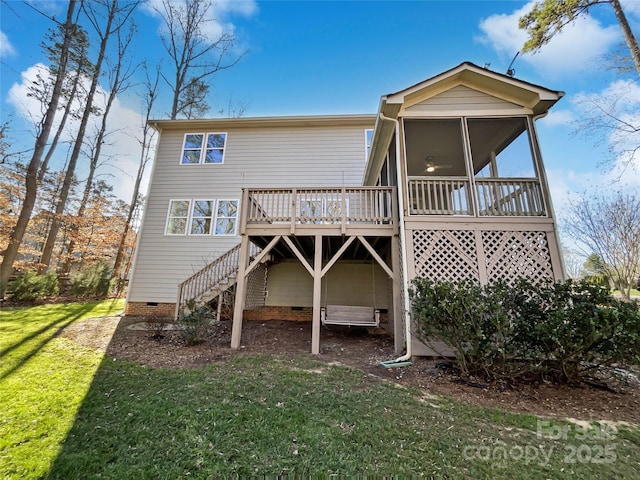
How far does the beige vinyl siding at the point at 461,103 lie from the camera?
6281mm

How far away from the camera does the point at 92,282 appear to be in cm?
1310

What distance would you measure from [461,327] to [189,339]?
568 centimetres

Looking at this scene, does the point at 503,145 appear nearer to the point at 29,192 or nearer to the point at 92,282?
the point at 29,192

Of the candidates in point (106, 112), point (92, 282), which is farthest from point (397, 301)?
point (106, 112)

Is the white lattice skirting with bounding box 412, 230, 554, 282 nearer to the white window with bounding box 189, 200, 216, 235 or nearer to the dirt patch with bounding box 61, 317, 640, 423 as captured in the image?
the dirt patch with bounding box 61, 317, 640, 423

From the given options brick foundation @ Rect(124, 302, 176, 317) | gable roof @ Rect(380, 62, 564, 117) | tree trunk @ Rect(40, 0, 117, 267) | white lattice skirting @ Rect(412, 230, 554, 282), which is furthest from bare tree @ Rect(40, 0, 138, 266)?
white lattice skirting @ Rect(412, 230, 554, 282)

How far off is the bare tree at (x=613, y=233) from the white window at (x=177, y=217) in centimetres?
1798

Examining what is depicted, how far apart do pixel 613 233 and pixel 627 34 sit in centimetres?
768

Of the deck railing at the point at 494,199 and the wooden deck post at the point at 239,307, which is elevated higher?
the deck railing at the point at 494,199

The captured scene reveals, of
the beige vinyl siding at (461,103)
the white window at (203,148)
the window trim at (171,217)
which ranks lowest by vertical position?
the window trim at (171,217)

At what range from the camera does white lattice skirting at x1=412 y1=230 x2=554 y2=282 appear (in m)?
5.46

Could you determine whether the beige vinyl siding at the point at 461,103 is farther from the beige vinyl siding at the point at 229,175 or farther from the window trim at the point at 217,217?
the window trim at the point at 217,217

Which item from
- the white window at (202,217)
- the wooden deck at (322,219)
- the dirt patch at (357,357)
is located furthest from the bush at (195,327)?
the white window at (202,217)

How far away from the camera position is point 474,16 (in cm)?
893
